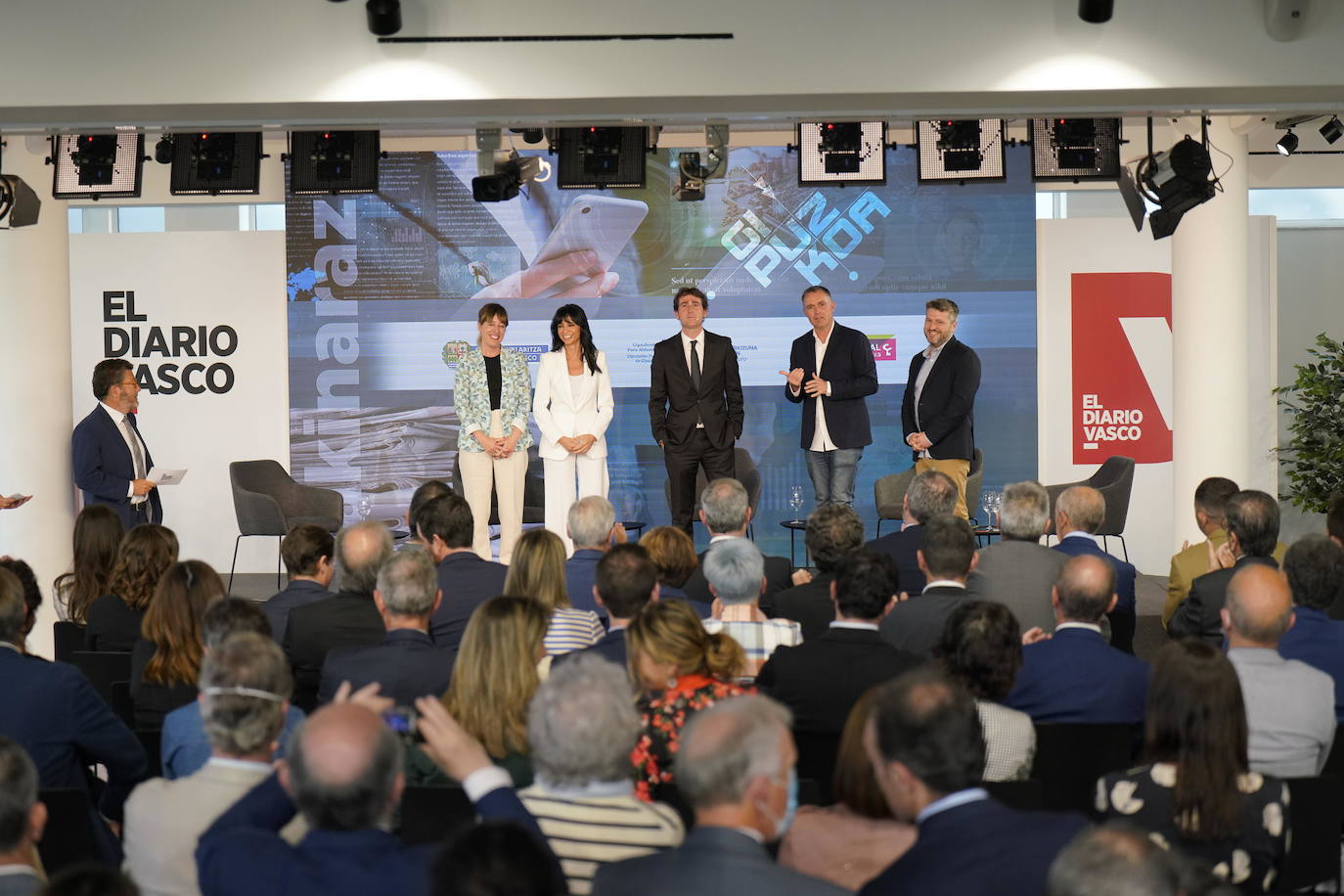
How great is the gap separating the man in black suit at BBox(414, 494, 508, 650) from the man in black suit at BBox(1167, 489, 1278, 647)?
95.5 inches

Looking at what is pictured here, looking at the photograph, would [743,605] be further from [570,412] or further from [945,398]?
[945,398]

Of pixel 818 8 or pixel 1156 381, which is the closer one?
pixel 818 8

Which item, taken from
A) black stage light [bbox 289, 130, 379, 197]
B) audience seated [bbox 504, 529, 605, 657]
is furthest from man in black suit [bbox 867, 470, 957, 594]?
black stage light [bbox 289, 130, 379, 197]

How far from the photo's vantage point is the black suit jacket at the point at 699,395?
8.34 metres

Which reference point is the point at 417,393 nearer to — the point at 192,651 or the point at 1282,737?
the point at 192,651

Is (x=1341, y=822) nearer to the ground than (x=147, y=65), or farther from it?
nearer to the ground

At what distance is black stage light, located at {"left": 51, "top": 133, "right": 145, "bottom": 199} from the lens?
24.9ft

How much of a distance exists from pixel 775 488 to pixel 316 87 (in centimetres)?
548

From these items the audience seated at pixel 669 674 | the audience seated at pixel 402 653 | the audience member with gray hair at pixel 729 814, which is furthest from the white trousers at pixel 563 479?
the audience member with gray hair at pixel 729 814

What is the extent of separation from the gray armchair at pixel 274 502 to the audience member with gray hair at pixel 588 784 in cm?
721

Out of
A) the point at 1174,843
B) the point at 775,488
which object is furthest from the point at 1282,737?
the point at 775,488

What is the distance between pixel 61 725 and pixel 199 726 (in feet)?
1.28

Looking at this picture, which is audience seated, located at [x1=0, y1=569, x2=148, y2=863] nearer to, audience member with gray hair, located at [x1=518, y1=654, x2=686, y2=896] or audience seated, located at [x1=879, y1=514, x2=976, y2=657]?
audience member with gray hair, located at [x1=518, y1=654, x2=686, y2=896]

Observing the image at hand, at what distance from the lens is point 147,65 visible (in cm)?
628
